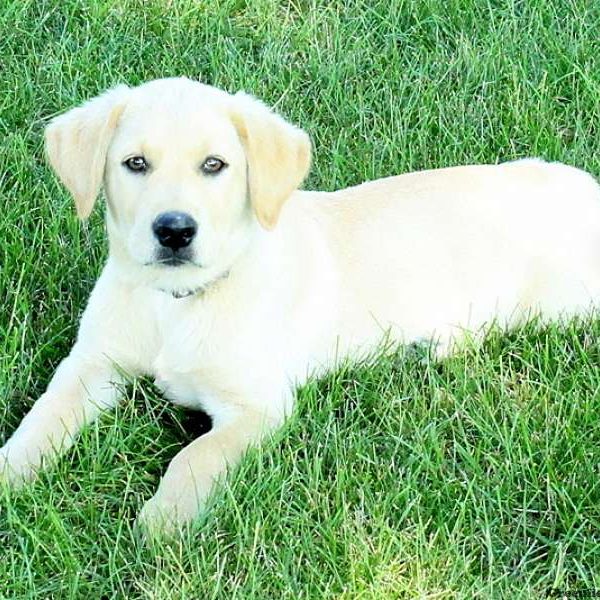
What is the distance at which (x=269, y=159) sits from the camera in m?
3.18

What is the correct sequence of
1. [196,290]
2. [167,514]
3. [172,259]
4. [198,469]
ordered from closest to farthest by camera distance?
[167,514] → [198,469] → [172,259] → [196,290]

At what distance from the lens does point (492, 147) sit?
15.5 ft

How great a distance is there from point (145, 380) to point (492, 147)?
6.48 feet

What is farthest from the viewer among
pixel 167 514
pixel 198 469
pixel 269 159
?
pixel 269 159

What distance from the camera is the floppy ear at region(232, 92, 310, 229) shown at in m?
3.16

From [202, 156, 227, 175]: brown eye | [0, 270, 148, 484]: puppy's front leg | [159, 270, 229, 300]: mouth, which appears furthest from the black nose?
[0, 270, 148, 484]: puppy's front leg

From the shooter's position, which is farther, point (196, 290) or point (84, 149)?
point (196, 290)

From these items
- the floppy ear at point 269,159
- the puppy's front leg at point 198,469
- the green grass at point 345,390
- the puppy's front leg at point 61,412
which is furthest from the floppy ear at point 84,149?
the puppy's front leg at point 198,469

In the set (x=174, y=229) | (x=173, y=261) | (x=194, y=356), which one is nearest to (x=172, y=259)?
(x=173, y=261)

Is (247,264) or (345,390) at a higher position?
(247,264)

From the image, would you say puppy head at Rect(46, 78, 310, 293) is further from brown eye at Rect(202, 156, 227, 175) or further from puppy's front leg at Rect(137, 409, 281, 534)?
puppy's front leg at Rect(137, 409, 281, 534)

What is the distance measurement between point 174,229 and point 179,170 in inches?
6.7

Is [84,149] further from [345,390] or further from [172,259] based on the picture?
[345,390]

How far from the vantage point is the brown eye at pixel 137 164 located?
3092 millimetres
